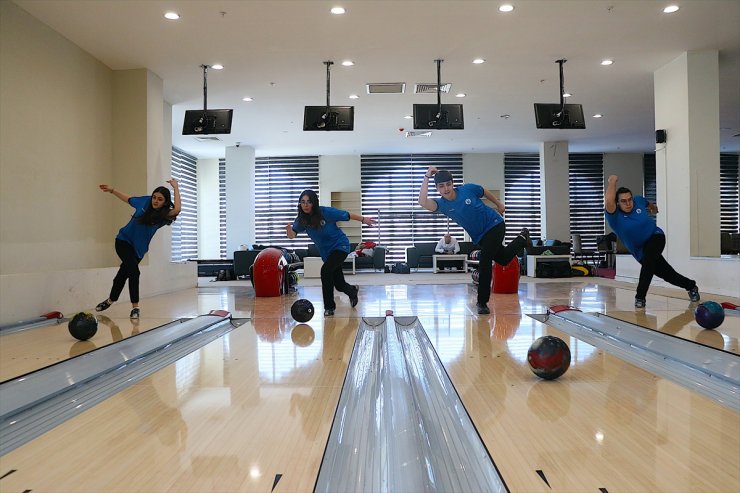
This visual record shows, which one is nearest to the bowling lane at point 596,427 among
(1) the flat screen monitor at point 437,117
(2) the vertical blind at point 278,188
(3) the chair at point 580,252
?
(1) the flat screen monitor at point 437,117

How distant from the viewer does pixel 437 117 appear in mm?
7852

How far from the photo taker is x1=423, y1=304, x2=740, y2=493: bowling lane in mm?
1504

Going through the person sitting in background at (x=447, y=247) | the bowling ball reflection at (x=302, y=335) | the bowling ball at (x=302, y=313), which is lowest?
the bowling ball reflection at (x=302, y=335)

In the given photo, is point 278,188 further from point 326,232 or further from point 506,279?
point 326,232

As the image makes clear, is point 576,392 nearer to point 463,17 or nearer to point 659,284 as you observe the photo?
point 463,17

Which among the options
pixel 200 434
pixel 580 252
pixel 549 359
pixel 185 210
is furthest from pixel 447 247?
pixel 200 434

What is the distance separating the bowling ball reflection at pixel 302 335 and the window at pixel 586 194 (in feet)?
40.7

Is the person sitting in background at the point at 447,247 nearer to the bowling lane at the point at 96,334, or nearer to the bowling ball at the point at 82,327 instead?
the bowling lane at the point at 96,334

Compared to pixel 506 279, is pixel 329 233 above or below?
above

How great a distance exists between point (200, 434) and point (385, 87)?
24.1ft

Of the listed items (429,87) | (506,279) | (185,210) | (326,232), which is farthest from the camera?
(185,210)

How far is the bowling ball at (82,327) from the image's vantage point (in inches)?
150

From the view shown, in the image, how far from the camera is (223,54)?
7125 mm

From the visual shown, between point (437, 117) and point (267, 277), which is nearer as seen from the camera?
point (267, 277)
